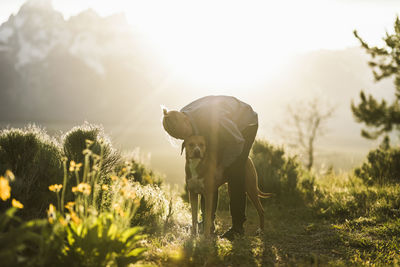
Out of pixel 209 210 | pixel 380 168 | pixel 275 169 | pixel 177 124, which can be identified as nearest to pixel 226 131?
pixel 177 124

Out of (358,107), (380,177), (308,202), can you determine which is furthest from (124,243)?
(358,107)

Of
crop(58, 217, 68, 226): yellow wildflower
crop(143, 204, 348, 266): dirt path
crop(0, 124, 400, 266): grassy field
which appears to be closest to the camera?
crop(58, 217, 68, 226): yellow wildflower

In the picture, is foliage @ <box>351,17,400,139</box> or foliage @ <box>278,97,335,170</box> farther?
foliage @ <box>278,97,335,170</box>

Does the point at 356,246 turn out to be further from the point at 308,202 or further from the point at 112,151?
the point at 112,151

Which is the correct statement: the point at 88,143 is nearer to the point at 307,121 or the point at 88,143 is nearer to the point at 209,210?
the point at 209,210

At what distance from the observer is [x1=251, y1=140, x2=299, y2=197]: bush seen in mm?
8239

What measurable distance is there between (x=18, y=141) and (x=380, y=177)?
28.5 ft

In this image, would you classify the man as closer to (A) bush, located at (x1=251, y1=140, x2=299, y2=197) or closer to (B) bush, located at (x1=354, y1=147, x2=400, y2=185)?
(A) bush, located at (x1=251, y1=140, x2=299, y2=197)

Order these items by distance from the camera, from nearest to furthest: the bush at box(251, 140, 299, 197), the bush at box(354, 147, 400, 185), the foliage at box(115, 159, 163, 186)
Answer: the bush at box(251, 140, 299, 197) → the foliage at box(115, 159, 163, 186) → the bush at box(354, 147, 400, 185)

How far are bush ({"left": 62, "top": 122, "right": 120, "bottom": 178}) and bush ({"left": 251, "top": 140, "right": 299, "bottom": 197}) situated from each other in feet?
13.1

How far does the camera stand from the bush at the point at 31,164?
156 inches

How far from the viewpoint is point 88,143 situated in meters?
5.52

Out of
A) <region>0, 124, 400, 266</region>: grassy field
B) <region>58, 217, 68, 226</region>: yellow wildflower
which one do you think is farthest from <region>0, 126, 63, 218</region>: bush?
<region>58, 217, 68, 226</region>: yellow wildflower

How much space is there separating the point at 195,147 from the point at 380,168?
7.89 m
